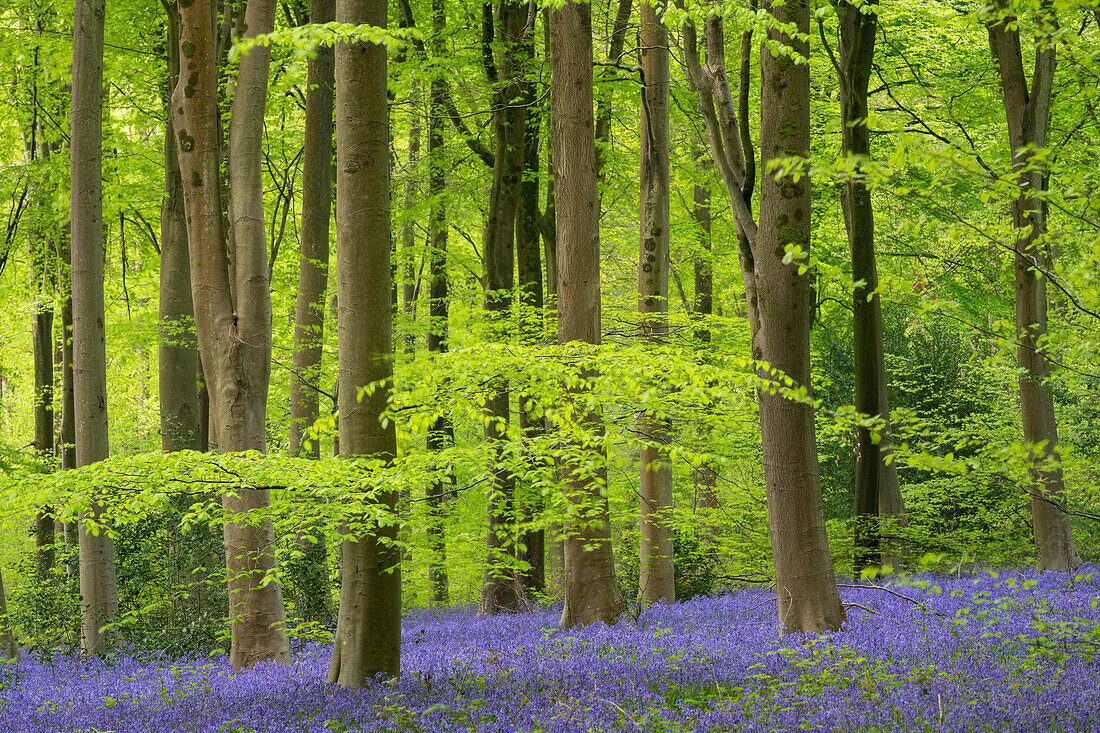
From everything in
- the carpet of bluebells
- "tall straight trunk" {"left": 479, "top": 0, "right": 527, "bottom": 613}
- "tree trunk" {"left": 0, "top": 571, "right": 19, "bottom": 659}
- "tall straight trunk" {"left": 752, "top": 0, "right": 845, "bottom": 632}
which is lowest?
"tree trunk" {"left": 0, "top": 571, "right": 19, "bottom": 659}

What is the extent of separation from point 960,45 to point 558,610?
1210 cm

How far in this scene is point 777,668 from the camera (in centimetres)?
548

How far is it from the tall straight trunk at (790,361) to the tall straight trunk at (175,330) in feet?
26.3

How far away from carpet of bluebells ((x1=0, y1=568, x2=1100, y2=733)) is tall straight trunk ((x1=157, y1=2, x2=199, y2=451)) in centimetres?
432

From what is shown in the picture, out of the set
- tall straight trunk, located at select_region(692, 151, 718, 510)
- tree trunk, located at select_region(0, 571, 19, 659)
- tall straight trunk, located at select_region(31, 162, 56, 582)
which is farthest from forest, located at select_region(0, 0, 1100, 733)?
tall straight trunk, located at select_region(692, 151, 718, 510)

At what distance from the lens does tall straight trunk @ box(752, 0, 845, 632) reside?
22.2ft

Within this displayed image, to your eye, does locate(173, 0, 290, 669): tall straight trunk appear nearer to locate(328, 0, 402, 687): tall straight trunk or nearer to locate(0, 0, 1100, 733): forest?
locate(0, 0, 1100, 733): forest

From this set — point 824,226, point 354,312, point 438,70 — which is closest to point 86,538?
point 354,312

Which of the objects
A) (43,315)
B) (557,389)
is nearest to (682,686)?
(557,389)

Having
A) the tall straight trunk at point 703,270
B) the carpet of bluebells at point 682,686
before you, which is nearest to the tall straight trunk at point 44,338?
the carpet of bluebells at point 682,686

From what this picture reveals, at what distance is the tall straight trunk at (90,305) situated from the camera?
359 inches

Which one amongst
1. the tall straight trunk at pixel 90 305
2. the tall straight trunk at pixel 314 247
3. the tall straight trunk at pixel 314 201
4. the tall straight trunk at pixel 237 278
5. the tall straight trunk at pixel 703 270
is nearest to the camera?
the tall straight trunk at pixel 237 278

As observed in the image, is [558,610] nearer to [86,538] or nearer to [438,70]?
[86,538]

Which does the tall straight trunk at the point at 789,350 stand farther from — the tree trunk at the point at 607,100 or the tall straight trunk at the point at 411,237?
the tall straight trunk at the point at 411,237
